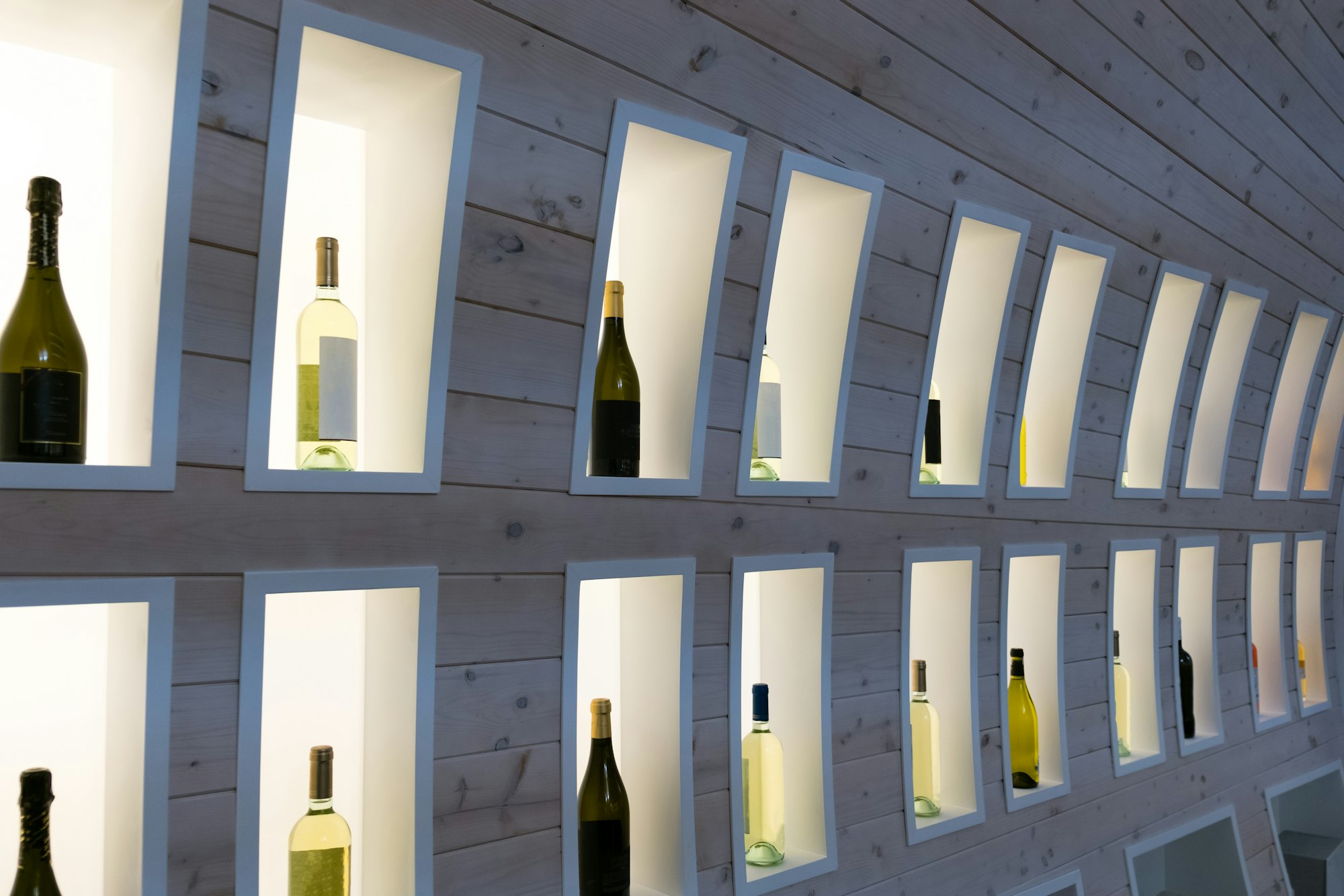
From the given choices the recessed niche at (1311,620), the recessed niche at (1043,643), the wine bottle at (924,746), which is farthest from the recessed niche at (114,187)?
the recessed niche at (1311,620)

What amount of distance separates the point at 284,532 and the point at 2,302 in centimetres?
34

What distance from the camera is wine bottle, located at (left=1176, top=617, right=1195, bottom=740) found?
8.18 ft

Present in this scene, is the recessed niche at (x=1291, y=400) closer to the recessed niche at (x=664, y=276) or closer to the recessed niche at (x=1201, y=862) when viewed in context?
the recessed niche at (x=1201, y=862)

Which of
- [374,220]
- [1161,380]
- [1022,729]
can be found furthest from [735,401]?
[1161,380]

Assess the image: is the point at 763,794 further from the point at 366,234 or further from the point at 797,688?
the point at 366,234

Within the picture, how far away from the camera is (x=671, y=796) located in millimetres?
1348

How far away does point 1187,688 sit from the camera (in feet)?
8.32

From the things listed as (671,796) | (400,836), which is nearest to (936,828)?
(671,796)

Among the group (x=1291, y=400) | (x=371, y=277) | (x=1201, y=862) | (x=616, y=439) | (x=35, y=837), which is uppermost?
(x=1291, y=400)

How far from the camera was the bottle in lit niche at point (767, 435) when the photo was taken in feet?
5.08

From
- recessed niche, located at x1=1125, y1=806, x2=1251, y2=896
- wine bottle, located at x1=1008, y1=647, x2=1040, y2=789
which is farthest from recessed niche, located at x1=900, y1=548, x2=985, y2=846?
recessed niche, located at x1=1125, y1=806, x2=1251, y2=896

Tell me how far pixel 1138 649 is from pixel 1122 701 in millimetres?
127

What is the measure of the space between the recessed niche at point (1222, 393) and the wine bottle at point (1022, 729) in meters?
0.79

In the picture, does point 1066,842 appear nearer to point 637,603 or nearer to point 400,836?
point 637,603
